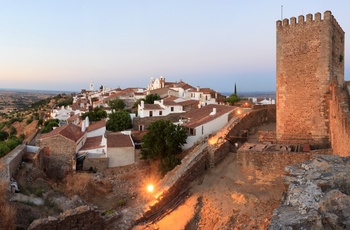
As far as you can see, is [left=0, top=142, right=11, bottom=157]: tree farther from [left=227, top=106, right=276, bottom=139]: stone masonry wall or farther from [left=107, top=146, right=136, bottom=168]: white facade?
[left=227, top=106, right=276, bottom=139]: stone masonry wall

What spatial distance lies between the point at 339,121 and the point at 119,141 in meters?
17.1

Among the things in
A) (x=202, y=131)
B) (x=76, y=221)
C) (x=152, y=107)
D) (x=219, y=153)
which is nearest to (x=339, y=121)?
(x=219, y=153)

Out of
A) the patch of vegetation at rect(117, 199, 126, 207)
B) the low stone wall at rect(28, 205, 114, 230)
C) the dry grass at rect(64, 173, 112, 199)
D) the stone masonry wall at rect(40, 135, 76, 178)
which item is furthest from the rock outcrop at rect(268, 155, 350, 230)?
the stone masonry wall at rect(40, 135, 76, 178)

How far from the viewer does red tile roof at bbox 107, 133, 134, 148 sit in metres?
23.5

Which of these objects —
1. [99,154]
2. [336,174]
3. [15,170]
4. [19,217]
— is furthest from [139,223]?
[99,154]

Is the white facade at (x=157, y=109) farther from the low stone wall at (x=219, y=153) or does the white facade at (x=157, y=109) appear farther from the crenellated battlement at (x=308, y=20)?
the crenellated battlement at (x=308, y=20)

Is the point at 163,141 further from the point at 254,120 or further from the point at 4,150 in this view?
the point at 4,150

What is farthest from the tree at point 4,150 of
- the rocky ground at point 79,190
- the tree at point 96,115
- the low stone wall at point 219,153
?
the low stone wall at point 219,153

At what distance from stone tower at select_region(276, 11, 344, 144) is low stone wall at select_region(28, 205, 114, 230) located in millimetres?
9594

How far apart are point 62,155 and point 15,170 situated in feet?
16.2

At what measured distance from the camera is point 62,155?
2341 centimetres

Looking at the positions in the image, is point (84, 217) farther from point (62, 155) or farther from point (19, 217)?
point (62, 155)

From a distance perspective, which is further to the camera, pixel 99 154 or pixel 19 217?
pixel 99 154

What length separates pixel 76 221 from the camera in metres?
10.4
